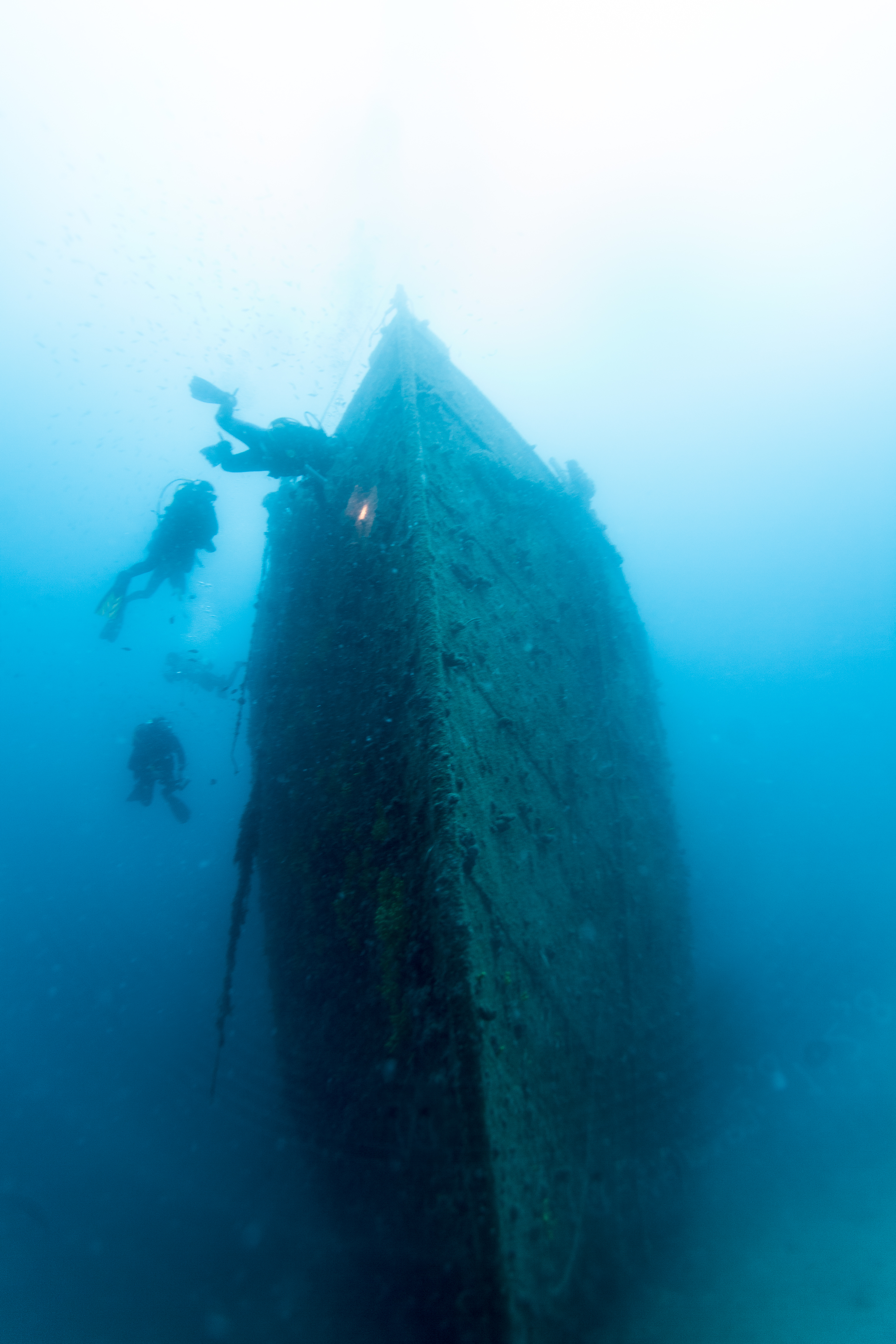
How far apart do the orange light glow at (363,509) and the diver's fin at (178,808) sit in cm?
772

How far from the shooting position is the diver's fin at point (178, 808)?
9.65 meters

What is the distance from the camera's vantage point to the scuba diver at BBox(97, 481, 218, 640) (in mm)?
7629

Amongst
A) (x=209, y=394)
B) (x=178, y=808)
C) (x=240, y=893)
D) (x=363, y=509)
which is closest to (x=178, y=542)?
(x=209, y=394)

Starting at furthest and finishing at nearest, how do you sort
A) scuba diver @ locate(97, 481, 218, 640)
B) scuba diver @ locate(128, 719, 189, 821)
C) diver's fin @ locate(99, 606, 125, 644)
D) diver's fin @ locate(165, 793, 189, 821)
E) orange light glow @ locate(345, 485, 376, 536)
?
diver's fin @ locate(165, 793, 189, 821)
scuba diver @ locate(128, 719, 189, 821)
diver's fin @ locate(99, 606, 125, 644)
scuba diver @ locate(97, 481, 218, 640)
orange light glow @ locate(345, 485, 376, 536)

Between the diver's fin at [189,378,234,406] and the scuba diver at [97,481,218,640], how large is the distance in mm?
2506

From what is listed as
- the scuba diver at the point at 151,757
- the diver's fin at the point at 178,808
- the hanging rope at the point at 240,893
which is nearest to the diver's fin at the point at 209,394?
the hanging rope at the point at 240,893

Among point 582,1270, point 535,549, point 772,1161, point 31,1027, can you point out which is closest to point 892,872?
point 772,1161

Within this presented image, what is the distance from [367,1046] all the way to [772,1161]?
4397mm

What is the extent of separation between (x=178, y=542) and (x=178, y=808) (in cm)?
504

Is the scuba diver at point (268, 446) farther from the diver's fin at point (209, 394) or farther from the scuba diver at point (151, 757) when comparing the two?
the scuba diver at point (151, 757)

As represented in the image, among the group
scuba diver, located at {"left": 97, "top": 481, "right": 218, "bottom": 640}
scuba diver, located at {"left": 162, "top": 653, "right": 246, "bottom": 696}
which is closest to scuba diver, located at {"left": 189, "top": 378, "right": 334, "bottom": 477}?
scuba diver, located at {"left": 97, "top": 481, "right": 218, "bottom": 640}

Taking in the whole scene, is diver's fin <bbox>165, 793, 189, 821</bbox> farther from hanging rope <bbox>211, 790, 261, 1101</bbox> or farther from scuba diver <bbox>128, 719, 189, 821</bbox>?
hanging rope <bbox>211, 790, 261, 1101</bbox>

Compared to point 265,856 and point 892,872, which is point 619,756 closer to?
point 265,856

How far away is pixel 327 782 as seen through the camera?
3.06 m
